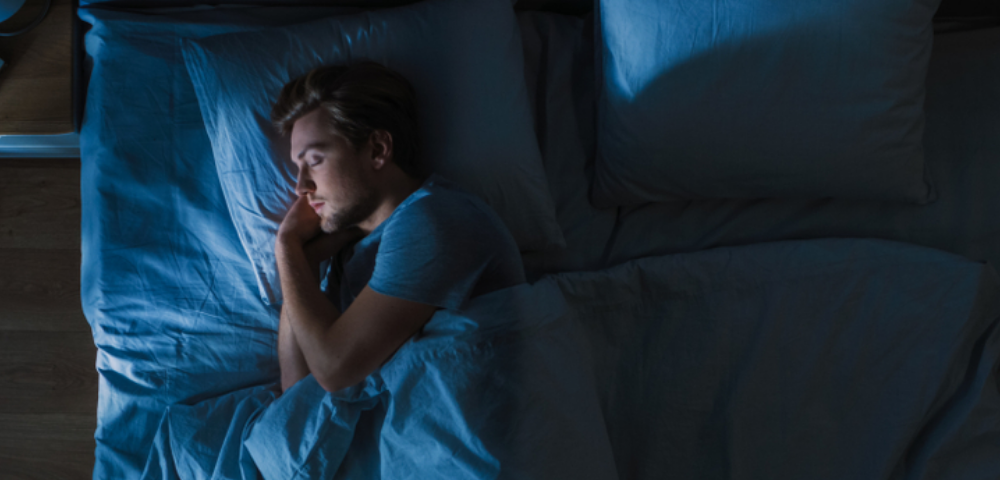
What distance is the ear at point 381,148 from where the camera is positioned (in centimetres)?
105

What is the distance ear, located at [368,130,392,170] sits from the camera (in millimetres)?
1046

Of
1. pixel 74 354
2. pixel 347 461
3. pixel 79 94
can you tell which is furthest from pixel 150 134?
pixel 347 461

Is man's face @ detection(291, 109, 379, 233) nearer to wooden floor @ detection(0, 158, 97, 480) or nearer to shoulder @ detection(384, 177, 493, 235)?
shoulder @ detection(384, 177, 493, 235)

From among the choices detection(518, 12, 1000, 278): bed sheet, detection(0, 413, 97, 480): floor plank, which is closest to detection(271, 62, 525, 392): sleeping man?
detection(518, 12, 1000, 278): bed sheet

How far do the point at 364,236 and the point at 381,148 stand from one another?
0.19 meters

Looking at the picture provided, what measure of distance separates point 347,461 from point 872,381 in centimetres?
89

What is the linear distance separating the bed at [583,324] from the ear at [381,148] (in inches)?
12.0

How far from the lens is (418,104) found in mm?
1120

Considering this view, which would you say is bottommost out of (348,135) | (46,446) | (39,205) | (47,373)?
(46,446)

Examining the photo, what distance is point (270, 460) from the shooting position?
0.90m

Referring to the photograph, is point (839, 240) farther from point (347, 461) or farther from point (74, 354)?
point (74, 354)

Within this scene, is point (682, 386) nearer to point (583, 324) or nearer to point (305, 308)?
point (583, 324)

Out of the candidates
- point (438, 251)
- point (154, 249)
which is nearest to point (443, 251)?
point (438, 251)

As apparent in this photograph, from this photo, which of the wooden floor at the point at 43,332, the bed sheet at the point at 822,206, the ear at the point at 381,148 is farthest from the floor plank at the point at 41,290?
the bed sheet at the point at 822,206
